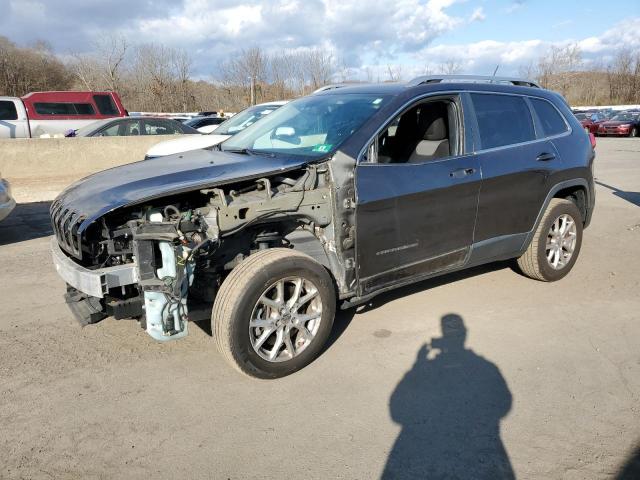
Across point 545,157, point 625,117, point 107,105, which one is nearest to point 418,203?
point 545,157

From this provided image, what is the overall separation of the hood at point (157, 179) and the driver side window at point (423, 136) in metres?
1.14

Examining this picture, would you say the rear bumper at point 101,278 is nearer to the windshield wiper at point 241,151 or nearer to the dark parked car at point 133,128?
the windshield wiper at point 241,151

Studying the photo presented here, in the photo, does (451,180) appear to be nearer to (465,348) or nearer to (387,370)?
(465,348)

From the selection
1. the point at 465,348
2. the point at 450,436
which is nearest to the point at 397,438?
the point at 450,436

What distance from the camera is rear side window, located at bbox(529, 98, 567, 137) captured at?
508 centimetres

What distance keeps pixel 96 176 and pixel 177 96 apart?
3804 centimetres

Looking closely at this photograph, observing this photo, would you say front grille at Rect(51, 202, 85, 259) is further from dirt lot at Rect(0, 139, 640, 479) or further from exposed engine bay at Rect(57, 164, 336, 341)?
dirt lot at Rect(0, 139, 640, 479)

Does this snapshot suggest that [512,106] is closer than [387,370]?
No

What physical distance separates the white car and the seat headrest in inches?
115

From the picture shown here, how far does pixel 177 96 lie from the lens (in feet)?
130

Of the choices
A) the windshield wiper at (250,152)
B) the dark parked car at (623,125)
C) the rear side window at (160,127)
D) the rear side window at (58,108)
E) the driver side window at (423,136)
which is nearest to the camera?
the windshield wiper at (250,152)

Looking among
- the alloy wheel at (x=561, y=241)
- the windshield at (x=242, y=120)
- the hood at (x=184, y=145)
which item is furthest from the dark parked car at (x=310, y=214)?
the windshield at (x=242, y=120)

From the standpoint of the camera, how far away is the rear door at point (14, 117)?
49.4 ft

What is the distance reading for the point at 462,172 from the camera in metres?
4.26
